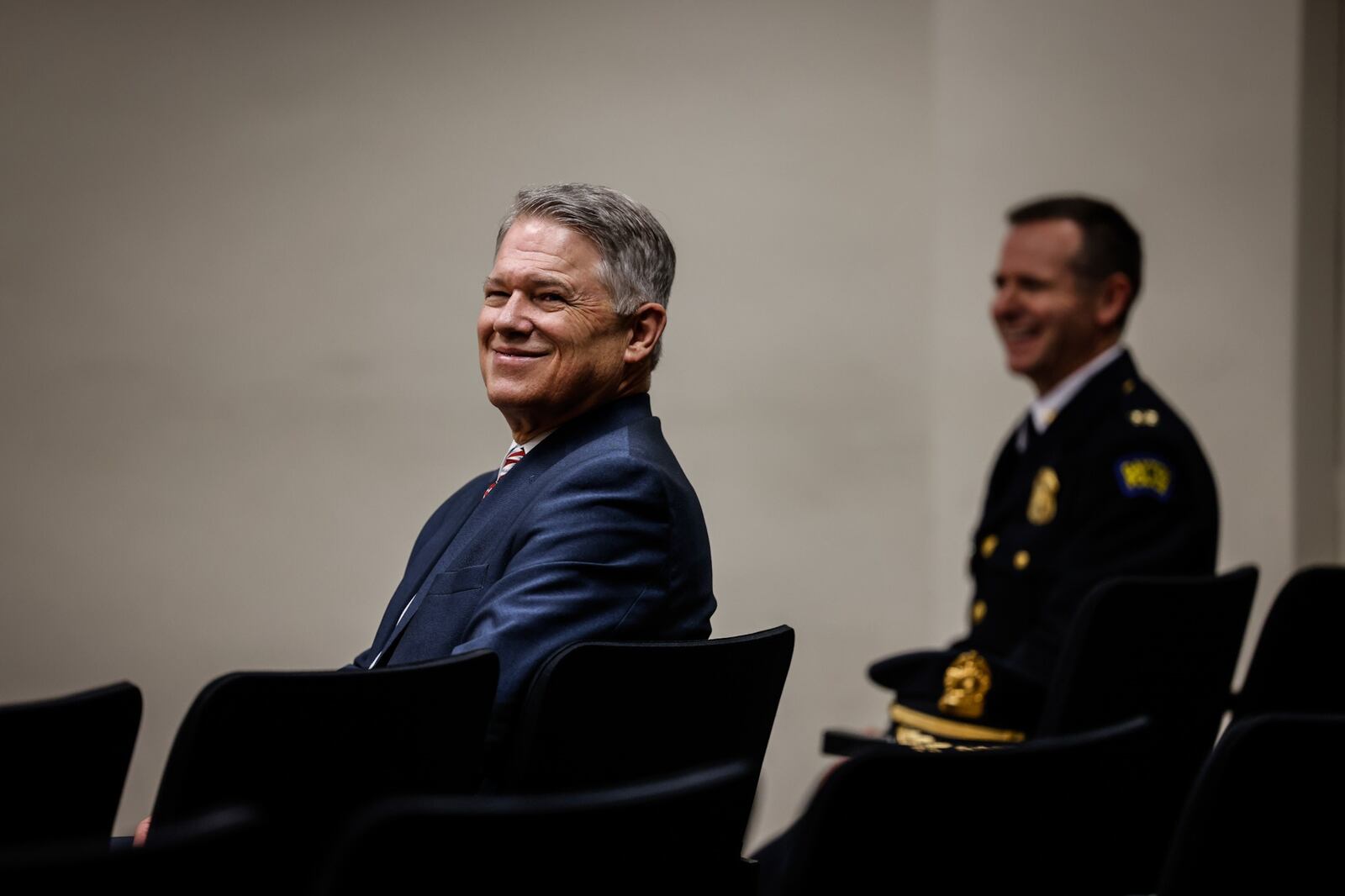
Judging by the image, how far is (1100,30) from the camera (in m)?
4.34

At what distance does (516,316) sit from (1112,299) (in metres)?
1.77

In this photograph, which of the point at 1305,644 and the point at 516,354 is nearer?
the point at 516,354

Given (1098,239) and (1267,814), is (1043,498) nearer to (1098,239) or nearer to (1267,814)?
(1098,239)

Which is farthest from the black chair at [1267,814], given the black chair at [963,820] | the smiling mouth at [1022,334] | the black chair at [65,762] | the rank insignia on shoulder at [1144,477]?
the smiling mouth at [1022,334]

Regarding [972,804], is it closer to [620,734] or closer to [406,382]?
[620,734]

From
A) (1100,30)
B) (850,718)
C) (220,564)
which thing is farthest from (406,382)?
(1100,30)

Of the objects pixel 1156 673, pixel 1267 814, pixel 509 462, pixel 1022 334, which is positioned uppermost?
pixel 1022 334

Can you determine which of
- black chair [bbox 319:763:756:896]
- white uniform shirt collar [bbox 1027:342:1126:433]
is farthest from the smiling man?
white uniform shirt collar [bbox 1027:342:1126:433]

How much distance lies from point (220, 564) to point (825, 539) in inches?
72.2

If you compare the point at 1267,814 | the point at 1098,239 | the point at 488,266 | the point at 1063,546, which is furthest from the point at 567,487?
the point at 488,266

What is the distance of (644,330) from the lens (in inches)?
77.4

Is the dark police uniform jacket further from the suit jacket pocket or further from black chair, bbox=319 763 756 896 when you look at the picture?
black chair, bbox=319 763 756 896

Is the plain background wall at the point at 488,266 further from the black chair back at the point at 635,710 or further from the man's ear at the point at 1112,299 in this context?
the black chair back at the point at 635,710

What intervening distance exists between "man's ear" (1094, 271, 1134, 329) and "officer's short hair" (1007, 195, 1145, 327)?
1 cm
